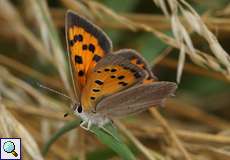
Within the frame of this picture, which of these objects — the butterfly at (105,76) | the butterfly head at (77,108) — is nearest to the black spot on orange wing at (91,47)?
the butterfly at (105,76)

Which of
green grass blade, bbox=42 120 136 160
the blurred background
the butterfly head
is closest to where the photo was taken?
green grass blade, bbox=42 120 136 160

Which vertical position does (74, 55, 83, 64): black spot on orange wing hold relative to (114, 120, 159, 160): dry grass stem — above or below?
above

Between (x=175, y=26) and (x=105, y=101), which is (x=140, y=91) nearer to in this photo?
(x=105, y=101)

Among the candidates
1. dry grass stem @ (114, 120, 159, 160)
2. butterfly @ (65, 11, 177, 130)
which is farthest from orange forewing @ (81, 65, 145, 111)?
dry grass stem @ (114, 120, 159, 160)

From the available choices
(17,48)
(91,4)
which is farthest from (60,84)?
(91,4)

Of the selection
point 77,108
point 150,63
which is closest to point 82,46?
point 77,108

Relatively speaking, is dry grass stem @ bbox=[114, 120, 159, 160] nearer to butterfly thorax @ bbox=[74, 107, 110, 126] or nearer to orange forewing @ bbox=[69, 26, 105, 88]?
butterfly thorax @ bbox=[74, 107, 110, 126]

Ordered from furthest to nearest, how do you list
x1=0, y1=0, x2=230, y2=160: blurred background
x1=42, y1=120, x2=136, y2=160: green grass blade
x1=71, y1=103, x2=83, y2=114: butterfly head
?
x1=0, y1=0, x2=230, y2=160: blurred background
x1=71, y1=103, x2=83, y2=114: butterfly head
x1=42, y1=120, x2=136, y2=160: green grass blade
